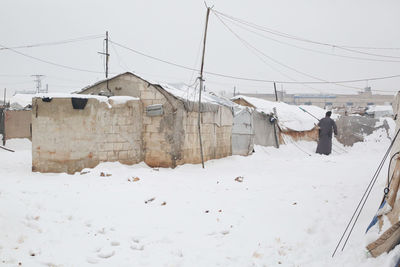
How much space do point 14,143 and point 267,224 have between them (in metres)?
15.9

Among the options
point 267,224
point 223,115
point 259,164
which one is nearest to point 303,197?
point 267,224

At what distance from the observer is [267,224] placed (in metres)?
4.68

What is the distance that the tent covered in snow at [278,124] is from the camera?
14.3 metres

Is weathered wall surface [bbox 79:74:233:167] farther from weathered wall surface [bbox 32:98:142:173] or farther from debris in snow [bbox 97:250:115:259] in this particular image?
debris in snow [bbox 97:250:115:259]

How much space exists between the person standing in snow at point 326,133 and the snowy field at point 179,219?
508 centimetres

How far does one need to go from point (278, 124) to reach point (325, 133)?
7.90ft

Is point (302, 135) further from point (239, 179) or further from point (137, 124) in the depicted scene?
point (137, 124)

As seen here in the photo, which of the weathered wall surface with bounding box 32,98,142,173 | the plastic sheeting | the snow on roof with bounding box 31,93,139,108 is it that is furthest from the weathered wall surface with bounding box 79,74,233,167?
the plastic sheeting

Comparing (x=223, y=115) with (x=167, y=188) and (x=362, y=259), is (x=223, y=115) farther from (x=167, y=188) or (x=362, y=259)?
(x=362, y=259)

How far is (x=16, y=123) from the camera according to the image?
55.3 ft

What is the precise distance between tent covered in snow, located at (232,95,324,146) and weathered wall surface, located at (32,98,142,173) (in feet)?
23.8

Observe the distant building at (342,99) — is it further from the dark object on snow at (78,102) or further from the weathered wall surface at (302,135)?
the dark object on snow at (78,102)

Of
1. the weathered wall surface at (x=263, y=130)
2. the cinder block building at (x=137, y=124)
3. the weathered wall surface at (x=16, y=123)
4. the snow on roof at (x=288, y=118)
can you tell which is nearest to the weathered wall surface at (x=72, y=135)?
the cinder block building at (x=137, y=124)

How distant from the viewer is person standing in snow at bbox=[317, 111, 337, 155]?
1287cm
